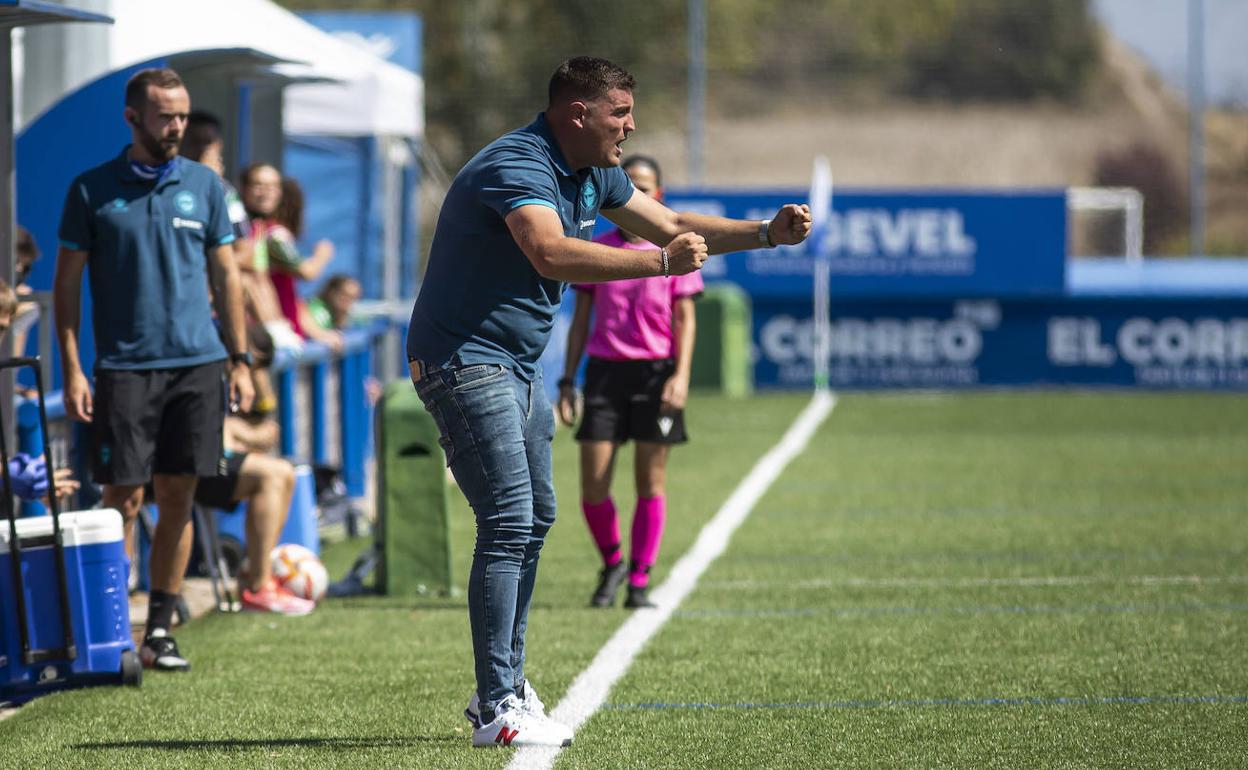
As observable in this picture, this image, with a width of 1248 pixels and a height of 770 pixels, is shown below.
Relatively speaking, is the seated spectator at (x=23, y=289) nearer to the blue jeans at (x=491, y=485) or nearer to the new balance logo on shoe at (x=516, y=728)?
the blue jeans at (x=491, y=485)

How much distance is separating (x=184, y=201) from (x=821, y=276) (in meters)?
15.9

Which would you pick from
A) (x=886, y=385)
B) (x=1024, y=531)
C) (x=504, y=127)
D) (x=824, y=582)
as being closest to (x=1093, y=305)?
(x=886, y=385)

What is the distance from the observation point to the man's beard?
7391 mm

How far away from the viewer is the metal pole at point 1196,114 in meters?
25.8

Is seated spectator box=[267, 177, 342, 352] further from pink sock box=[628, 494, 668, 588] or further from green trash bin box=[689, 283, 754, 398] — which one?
green trash bin box=[689, 283, 754, 398]

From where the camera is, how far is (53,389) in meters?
10.0

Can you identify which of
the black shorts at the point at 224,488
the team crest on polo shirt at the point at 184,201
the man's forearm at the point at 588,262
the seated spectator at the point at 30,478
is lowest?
the black shorts at the point at 224,488

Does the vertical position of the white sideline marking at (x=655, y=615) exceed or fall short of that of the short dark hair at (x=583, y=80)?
it falls short

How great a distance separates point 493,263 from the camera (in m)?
5.89

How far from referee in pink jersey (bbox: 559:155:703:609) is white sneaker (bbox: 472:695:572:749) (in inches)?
118

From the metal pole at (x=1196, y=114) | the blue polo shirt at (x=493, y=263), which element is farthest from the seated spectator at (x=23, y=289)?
the metal pole at (x=1196, y=114)

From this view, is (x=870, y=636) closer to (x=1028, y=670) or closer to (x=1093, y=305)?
(x=1028, y=670)

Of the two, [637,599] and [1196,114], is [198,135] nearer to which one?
[637,599]

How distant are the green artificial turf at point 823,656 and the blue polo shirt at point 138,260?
3.85 feet
